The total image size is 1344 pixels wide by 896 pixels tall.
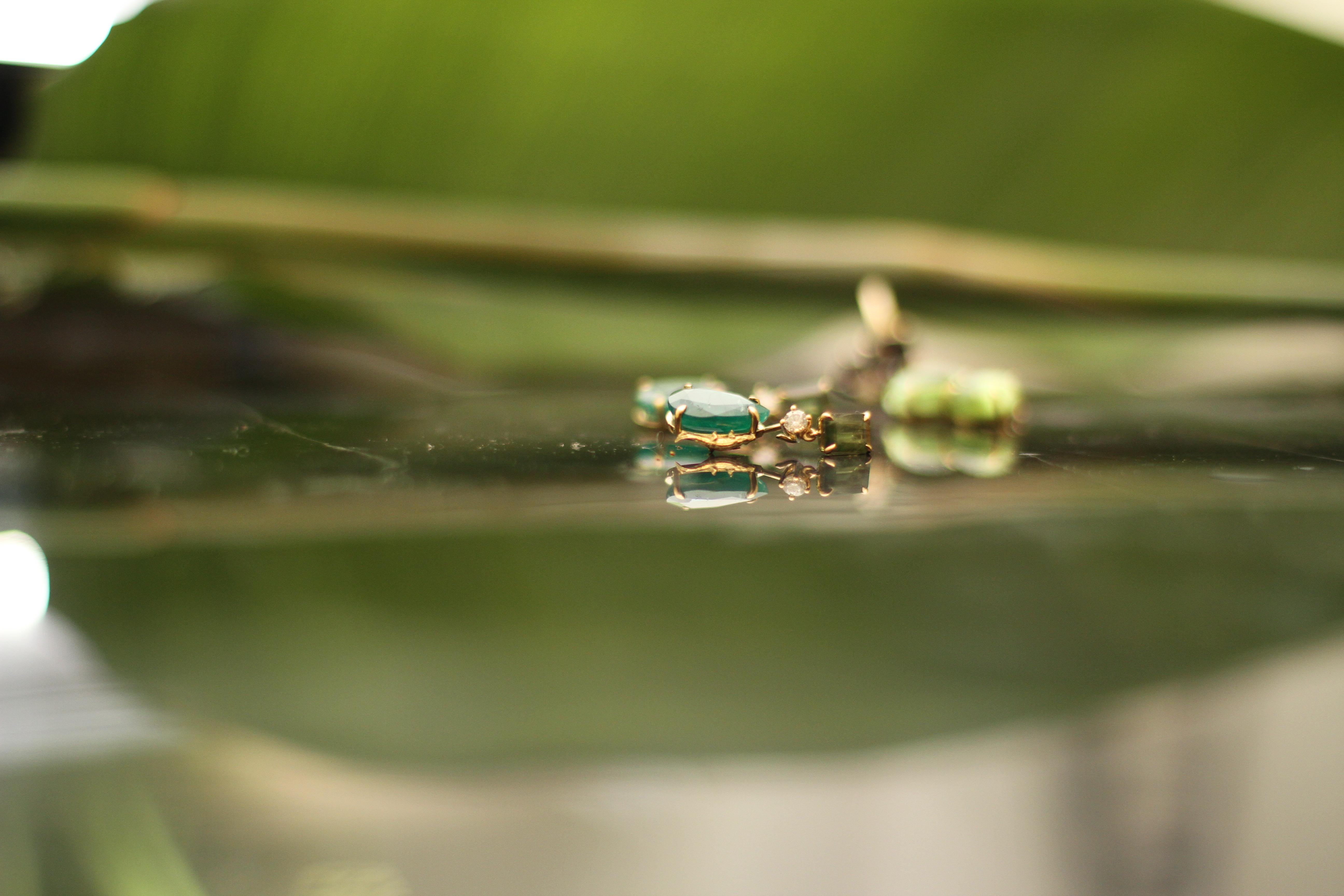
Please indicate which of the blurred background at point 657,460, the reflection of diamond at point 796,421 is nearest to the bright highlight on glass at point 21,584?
the blurred background at point 657,460

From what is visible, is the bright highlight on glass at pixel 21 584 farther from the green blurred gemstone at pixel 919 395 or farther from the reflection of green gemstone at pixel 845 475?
the green blurred gemstone at pixel 919 395

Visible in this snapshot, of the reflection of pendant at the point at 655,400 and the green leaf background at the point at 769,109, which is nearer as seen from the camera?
the reflection of pendant at the point at 655,400

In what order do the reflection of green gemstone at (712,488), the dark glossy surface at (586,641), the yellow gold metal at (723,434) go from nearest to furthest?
1. the dark glossy surface at (586,641)
2. the reflection of green gemstone at (712,488)
3. the yellow gold metal at (723,434)

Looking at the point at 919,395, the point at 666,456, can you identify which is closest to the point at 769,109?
the point at 919,395

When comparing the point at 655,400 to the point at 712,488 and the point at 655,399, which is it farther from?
the point at 712,488

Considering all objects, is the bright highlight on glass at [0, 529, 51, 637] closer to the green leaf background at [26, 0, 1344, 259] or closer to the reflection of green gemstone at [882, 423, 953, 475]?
the reflection of green gemstone at [882, 423, 953, 475]

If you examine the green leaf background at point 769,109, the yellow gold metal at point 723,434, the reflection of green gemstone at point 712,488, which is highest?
the green leaf background at point 769,109

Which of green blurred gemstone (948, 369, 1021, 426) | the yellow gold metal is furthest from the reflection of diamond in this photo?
green blurred gemstone (948, 369, 1021, 426)
